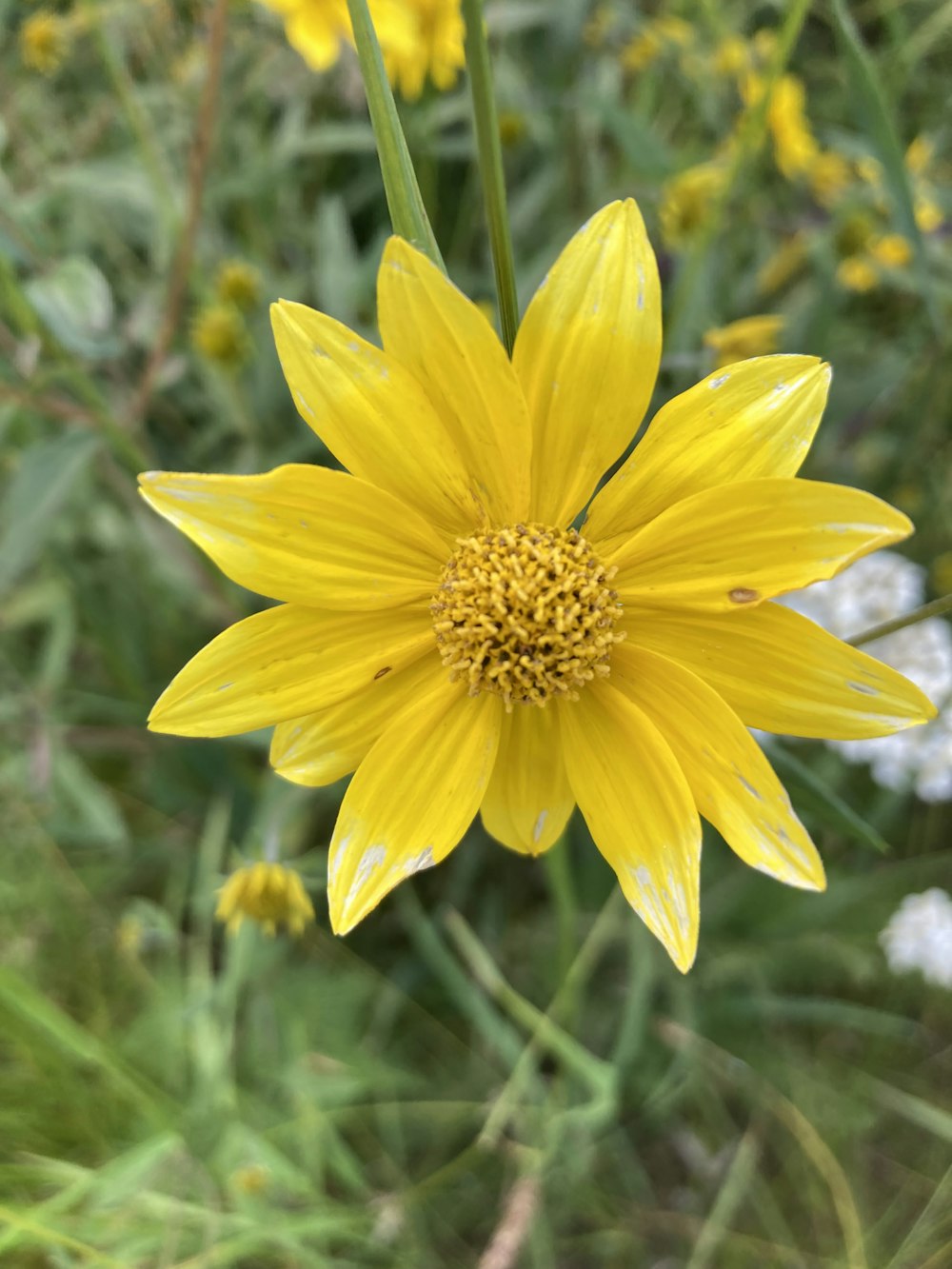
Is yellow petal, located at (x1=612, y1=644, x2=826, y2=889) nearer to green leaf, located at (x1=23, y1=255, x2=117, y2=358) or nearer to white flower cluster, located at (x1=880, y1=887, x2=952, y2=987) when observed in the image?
green leaf, located at (x1=23, y1=255, x2=117, y2=358)

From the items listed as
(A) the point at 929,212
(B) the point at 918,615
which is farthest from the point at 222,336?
(A) the point at 929,212

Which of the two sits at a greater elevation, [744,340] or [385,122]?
[385,122]

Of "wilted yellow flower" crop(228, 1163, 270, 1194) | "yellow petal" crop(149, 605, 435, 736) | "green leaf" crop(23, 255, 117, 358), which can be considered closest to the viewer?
"yellow petal" crop(149, 605, 435, 736)

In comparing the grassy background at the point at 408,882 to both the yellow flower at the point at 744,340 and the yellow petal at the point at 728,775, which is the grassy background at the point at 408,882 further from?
the yellow petal at the point at 728,775

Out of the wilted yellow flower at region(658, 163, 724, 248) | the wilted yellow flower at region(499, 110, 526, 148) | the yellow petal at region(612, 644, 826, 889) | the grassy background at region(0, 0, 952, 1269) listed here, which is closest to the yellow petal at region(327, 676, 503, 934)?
the yellow petal at region(612, 644, 826, 889)

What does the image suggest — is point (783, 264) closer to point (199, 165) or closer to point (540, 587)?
point (199, 165)

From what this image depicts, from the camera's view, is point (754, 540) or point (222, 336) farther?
point (222, 336)

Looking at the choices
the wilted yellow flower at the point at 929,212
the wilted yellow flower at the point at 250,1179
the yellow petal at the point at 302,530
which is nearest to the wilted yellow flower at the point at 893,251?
the wilted yellow flower at the point at 929,212
